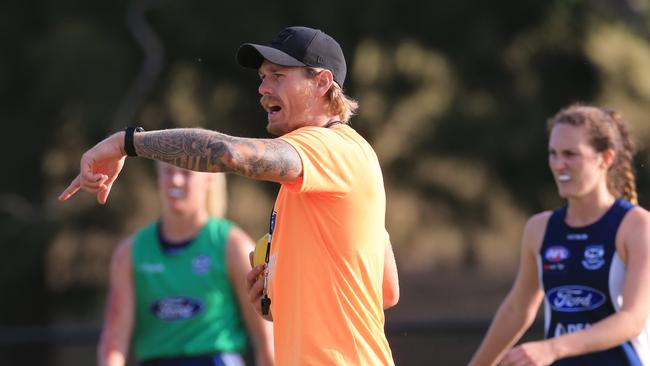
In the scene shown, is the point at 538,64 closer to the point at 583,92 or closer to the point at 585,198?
the point at 583,92

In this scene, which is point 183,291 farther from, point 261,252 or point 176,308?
point 261,252

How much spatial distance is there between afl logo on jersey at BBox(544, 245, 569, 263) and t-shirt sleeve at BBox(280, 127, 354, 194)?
1.73 metres

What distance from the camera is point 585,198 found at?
5.30 metres

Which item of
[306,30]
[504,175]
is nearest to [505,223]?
[504,175]

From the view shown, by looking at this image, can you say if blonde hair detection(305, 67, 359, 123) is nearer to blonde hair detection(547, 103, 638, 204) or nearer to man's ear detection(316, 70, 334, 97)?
man's ear detection(316, 70, 334, 97)

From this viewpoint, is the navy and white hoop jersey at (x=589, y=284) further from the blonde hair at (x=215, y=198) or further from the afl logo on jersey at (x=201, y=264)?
the blonde hair at (x=215, y=198)

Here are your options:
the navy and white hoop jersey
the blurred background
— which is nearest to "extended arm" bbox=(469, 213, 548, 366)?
the navy and white hoop jersey

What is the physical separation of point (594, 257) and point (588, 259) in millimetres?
26

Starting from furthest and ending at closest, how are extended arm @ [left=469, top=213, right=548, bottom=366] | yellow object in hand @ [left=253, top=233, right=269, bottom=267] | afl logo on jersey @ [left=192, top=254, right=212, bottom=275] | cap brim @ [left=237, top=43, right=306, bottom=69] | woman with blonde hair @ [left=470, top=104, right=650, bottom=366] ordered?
afl logo on jersey @ [left=192, top=254, right=212, bottom=275], extended arm @ [left=469, top=213, right=548, bottom=366], woman with blonde hair @ [left=470, top=104, right=650, bottom=366], yellow object in hand @ [left=253, top=233, right=269, bottom=267], cap brim @ [left=237, top=43, right=306, bottom=69]

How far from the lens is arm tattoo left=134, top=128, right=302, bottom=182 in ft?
11.7

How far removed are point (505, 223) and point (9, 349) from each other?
5573 millimetres

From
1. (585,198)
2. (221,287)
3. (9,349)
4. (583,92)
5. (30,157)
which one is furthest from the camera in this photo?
(30,157)

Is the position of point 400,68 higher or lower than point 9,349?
higher

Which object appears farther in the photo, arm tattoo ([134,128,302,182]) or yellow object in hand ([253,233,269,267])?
yellow object in hand ([253,233,269,267])
